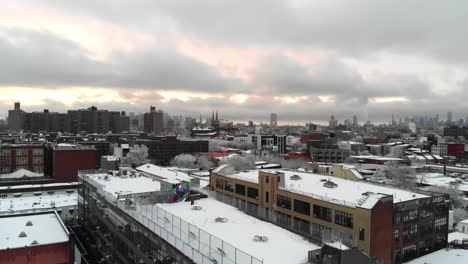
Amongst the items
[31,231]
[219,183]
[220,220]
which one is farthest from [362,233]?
[31,231]

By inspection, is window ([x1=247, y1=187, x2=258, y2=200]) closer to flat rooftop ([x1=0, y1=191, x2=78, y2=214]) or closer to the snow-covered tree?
flat rooftop ([x1=0, y1=191, x2=78, y2=214])

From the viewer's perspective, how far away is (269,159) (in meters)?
119

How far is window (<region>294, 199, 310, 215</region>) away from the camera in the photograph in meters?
40.4

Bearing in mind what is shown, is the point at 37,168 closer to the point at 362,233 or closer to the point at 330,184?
the point at 330,184

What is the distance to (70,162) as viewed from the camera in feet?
252

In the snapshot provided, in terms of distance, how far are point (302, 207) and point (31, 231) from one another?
2821cm

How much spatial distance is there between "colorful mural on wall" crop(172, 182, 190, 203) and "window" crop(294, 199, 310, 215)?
1341cm

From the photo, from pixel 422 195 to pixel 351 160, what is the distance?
74.6 meters

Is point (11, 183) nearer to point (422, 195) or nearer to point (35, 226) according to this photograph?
point (35, 226)

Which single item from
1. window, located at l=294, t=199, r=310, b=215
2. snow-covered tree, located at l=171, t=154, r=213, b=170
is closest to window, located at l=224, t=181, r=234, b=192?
window, located at l=294, t=199, r=310, b=215

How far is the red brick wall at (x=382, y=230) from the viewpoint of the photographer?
32312 millimetres

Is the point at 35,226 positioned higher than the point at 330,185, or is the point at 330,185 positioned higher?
the point at 330,185

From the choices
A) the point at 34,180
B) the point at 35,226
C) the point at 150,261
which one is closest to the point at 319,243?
the point at 150,261

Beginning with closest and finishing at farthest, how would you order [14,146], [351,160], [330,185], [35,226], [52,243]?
[52,243] → [35,226] → [330,185] → [14,146] → [351,160]
